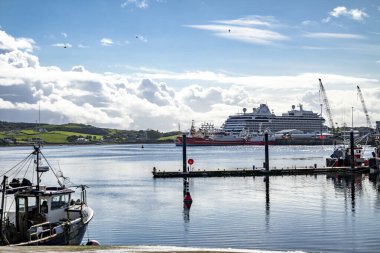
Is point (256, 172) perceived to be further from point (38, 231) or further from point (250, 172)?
point (38, 231)

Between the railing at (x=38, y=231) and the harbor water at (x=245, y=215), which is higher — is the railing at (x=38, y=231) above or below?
above

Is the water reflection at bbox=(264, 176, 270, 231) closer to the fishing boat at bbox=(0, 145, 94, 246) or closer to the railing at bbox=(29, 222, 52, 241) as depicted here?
the fishing boat at bbox=(0, 145, 94, 246)

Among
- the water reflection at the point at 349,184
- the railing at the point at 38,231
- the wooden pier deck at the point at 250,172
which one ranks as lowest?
the water reflection at the point at 349,184

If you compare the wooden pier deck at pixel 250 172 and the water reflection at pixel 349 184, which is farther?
the wooden pier deck at pixel 250 172

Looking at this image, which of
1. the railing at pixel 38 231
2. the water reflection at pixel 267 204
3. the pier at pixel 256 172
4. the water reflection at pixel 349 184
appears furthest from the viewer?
the pier at pixel 256 172

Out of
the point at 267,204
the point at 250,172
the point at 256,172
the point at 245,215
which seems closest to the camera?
the point at 245,215

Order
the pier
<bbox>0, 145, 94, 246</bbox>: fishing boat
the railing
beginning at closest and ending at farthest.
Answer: the railing < <bbox>0, 145, 94, 246</bbox>: fishing boat < the pier

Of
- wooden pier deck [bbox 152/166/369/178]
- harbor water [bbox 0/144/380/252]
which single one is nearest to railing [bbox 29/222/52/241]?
harbor water [bbox 0/144/380/252]

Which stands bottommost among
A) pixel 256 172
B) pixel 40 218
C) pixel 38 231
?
pixel 256 172

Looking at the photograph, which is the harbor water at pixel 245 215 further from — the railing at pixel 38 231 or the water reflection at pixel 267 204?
the railing at pixel 38 231

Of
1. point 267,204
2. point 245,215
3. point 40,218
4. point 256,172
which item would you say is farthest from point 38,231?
point 256,172

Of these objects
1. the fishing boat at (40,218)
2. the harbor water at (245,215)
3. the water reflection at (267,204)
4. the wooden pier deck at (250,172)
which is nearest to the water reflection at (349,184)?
the harbor water at (245,215)

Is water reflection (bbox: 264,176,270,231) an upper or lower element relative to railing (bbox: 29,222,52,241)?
lower

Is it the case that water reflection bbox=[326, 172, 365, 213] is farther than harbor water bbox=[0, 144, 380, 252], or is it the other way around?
water reflection bbox=[326, 172, 365, 213]
